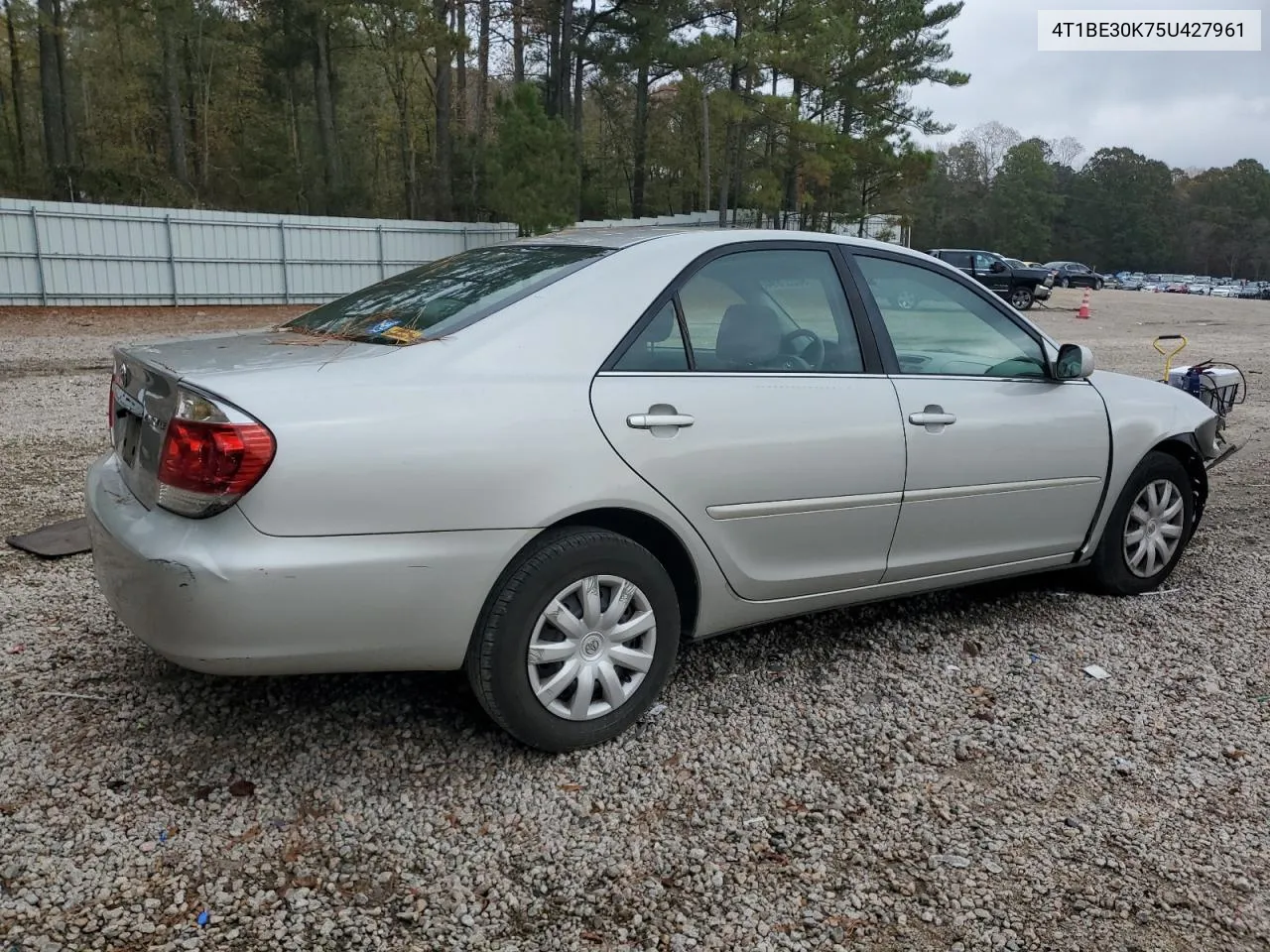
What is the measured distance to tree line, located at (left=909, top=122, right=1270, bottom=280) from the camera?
8644cm

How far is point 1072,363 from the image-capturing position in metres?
4.04

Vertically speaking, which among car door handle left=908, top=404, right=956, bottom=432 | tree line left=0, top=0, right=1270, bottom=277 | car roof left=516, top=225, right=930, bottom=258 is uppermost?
tree line left=0, top=0, right=1270, bottom=277

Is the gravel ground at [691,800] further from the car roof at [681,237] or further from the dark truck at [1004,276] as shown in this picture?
the dark truck at [1004,276]

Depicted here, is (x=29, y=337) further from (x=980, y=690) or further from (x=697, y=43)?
(x=697, y=43)

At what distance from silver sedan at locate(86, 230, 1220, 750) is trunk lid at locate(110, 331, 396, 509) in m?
0.02

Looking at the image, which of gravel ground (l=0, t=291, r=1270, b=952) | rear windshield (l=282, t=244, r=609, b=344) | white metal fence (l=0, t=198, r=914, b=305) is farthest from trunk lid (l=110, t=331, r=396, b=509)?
white metal fence (l=0, t=198, r=914, b=305)

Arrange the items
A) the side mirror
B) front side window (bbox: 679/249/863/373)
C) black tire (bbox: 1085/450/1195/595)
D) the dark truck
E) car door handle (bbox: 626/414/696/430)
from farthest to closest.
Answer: the dark truck, black tire (bbox: 1085/450/1195/595), the side mirror, front side window (bbox: 679/249/863/373), car door handle (bbox: 626/414/696/430)

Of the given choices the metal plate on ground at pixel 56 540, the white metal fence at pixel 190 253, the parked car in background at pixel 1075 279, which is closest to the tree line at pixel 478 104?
the white metal fence at pixel 190 253

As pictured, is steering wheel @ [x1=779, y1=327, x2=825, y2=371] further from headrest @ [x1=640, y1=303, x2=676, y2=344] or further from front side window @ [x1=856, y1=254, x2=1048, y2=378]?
headrest @ [x1=640, y1=303, x2=676, y2=344]

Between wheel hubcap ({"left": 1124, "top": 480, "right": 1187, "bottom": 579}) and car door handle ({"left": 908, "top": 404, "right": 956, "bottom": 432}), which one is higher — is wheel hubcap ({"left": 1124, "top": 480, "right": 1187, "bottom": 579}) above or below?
below

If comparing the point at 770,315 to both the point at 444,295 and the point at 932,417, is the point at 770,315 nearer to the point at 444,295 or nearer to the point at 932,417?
the point at 932,417

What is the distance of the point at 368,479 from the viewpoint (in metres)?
2.52

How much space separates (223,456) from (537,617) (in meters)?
0.92

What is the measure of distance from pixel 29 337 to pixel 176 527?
1682 cm
